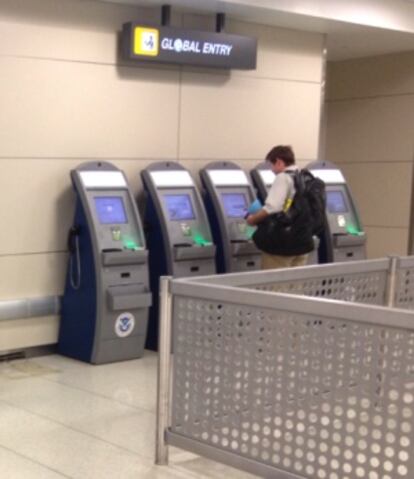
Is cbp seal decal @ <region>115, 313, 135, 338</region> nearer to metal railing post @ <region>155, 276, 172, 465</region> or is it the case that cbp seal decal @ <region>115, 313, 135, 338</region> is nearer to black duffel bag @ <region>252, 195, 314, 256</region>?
black duffel bag @ <region>252, 195, 314, 256</region>

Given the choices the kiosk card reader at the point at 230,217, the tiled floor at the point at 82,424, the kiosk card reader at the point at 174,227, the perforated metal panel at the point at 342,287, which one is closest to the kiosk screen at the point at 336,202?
the kiosk card reader at the point at 230,217

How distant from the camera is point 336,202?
6.81 m

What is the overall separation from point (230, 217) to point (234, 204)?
0.43 ft

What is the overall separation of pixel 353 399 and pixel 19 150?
3327 mm

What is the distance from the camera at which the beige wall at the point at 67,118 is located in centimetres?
536

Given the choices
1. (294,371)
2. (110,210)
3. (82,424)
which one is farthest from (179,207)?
(294,371)

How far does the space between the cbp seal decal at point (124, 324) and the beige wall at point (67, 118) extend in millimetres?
538

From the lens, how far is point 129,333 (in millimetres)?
5484

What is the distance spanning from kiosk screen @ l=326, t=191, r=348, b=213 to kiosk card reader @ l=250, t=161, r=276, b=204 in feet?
1.89

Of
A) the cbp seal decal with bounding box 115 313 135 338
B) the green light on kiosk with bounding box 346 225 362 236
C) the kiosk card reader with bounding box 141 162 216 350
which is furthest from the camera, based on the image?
the green light on kiosk with bounding box 346 225 362 236

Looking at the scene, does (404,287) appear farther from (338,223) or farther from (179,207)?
(338,223)

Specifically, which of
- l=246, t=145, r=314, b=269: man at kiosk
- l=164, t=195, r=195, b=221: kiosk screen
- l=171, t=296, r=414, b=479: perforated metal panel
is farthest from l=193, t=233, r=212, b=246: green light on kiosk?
l=171, t=296, r=414, b=479: perforated metal panel

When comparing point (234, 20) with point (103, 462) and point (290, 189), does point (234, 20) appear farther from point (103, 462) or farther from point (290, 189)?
point (103, 462)

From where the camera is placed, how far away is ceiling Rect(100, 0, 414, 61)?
5.89m
